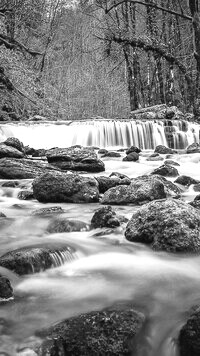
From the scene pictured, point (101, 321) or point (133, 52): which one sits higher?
point (133, 52)

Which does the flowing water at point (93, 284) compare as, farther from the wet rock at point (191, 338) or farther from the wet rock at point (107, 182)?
the wet rock at point (107, 182)

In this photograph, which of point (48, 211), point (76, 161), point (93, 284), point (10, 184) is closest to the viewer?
point (93, 284)

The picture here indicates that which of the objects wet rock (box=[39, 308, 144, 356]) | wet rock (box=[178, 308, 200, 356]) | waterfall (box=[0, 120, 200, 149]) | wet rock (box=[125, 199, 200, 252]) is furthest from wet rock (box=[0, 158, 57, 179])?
wet rock (box=[178, 308, 200, 356])

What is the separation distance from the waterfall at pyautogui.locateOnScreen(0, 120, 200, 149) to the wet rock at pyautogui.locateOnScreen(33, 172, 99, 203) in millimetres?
8557

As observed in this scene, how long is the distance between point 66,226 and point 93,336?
2528 millimetres

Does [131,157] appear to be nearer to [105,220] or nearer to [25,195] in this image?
[25,195]

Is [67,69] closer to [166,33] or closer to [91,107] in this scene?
[91,107]

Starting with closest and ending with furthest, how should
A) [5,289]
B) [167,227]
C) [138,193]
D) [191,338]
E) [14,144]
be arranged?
1. [191,338]
2. [5,289]
3. [167,227]
4. [138,193]
5. [14,144]

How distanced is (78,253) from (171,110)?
52.0ft

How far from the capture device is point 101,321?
2340mm

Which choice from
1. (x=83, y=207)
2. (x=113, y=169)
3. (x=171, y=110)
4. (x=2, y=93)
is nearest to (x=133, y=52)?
(x=171, y=110)

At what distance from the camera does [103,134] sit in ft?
50.6

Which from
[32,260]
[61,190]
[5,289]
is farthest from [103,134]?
[5,289]

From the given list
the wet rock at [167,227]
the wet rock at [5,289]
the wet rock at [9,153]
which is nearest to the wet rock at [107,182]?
the wet rock at [167,227]
